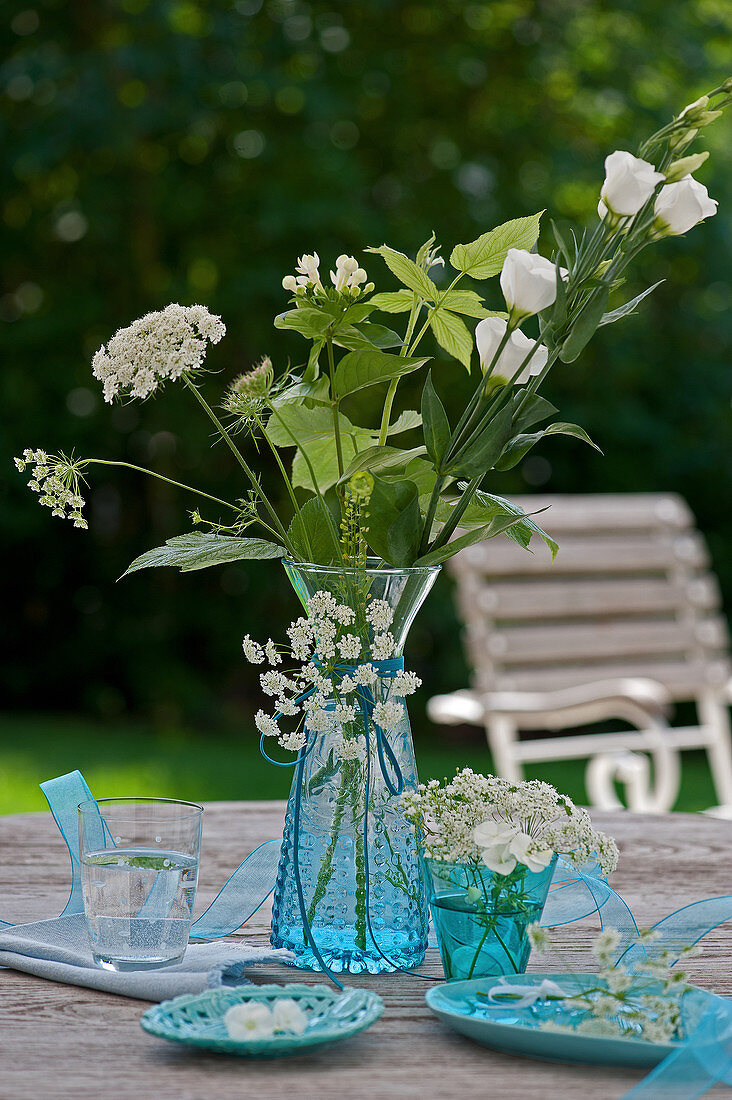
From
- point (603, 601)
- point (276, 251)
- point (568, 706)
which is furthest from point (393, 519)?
point (276, 251)

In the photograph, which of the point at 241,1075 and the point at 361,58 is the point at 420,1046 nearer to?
the point at 241,1075

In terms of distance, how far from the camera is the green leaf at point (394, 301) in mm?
1008

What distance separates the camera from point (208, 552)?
0.95 metres

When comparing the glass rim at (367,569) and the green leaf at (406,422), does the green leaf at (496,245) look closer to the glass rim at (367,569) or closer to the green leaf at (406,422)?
the green leaf at (406,422)

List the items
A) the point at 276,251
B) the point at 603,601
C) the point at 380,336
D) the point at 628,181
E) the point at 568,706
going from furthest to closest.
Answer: the point at 276,251
the point at 603,601
the point at 568,706
the point at 380,336
the point at 628,181

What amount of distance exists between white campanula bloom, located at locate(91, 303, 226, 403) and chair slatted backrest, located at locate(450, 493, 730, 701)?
87.8 inches

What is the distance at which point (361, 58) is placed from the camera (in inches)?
215

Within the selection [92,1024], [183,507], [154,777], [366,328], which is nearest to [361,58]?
[183,507]

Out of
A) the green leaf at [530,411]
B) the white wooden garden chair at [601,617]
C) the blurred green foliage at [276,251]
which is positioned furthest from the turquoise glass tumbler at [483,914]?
the blurred green foliage at [276,251]

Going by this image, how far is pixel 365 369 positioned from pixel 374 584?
175 millimetres

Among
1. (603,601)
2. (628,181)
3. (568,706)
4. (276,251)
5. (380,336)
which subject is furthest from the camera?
(276,251)

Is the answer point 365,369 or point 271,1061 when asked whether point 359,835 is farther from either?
point 365,369

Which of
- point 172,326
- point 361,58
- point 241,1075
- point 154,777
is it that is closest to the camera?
point 241,1075

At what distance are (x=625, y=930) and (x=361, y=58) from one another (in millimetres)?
5146
